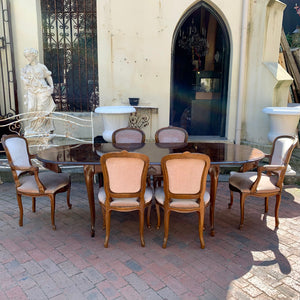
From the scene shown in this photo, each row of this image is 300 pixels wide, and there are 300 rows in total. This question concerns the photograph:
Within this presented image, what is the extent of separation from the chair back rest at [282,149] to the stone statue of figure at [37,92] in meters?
3.67

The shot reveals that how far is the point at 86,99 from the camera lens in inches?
255

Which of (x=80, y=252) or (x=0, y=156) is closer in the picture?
(x=80, y=252)

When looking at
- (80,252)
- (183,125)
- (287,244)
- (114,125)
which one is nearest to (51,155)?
(80,252)

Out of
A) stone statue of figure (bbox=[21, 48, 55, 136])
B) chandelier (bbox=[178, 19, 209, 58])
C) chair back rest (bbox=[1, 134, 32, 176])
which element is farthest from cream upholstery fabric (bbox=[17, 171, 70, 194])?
chandelier (bbox=[178, 19, 209, 58])

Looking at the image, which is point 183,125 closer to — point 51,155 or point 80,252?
point 51,155

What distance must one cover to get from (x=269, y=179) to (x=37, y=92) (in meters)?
4.03

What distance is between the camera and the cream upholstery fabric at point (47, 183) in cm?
331

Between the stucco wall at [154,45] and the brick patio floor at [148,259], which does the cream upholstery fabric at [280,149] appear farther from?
the stucco wall at [154,45]

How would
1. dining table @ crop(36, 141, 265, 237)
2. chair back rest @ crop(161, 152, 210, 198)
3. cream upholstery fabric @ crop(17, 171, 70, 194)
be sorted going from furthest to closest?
cream upholstery fabric @ crop(17, 171, 70, 194) < dining table @ crop(36, 141, 265, 237) < chair back rest @ crop(161, 152, 210, 198)

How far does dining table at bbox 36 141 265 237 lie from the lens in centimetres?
304

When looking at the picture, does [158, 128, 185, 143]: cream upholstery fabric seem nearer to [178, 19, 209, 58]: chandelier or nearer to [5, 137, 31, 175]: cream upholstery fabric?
[5, 137, 31, 175]: cream upholstery fabric

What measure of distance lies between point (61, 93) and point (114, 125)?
189cm

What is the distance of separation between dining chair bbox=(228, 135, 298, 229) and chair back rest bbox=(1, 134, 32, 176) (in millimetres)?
2387

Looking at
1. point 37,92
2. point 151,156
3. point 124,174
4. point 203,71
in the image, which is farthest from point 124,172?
point 203,71
